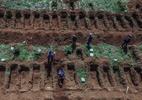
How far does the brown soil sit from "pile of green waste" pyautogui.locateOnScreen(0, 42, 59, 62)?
436 mm

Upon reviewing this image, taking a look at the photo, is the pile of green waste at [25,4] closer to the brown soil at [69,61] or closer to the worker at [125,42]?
the brown soil at [69,61]

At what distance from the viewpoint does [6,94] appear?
44.3 feet

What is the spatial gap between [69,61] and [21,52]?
3423mm

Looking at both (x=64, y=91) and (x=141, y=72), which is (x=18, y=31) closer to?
(x=64, y=91)

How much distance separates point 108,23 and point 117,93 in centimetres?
685

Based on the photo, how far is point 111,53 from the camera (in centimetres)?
1684


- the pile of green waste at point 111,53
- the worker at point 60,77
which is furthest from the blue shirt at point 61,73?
the pile of green waste at point 111,53

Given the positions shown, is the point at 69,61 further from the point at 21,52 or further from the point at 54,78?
the point at 21,52

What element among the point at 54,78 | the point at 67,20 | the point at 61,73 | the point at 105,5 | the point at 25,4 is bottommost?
the point at 54,78

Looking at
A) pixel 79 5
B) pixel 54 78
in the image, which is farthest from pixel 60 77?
pixel 79 5

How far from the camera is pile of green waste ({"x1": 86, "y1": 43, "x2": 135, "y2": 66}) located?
1638cm

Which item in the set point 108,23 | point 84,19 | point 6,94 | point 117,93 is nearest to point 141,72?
point 117,93

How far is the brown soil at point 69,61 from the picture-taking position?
46.1ft

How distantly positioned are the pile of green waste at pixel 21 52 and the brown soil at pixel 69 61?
436 mm
